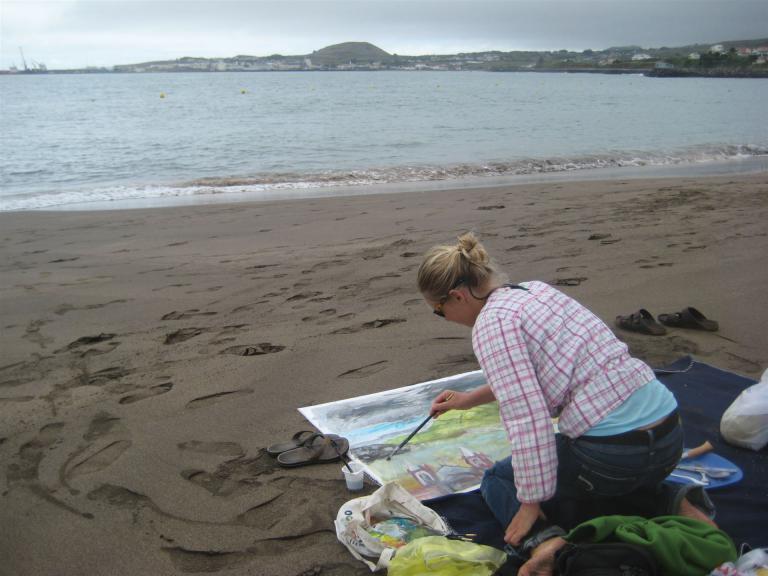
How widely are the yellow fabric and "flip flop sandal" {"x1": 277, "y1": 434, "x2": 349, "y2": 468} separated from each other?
2.57ft

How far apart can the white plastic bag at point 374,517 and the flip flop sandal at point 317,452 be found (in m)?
0.41

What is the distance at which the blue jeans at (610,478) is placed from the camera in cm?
193

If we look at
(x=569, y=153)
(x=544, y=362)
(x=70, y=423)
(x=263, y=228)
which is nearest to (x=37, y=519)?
(x=70, y=423)

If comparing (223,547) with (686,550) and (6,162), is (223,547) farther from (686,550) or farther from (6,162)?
(6,162)

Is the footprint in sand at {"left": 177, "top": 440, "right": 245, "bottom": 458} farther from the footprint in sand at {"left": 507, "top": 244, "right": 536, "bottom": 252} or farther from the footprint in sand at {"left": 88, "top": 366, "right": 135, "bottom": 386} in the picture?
the footprint in sand at {"left": 507, "top": 244, "right": 536, "bottom": 252}

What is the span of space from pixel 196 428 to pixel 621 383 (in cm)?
204

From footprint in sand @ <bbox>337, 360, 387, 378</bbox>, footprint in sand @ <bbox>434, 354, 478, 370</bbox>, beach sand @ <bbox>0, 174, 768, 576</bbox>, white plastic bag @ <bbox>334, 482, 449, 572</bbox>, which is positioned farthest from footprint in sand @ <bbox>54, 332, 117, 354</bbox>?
white plastic bag @ <bbox>334, 482, 449, 572</bbox>

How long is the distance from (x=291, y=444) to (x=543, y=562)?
138 centimetres

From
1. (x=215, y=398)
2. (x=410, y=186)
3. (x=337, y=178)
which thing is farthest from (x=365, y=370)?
(x=337, y=178)

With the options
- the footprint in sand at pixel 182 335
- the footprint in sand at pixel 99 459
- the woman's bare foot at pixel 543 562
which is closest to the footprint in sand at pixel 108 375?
the footprint in sand at pixel 182 335

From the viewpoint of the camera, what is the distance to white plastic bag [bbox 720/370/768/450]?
108 inches

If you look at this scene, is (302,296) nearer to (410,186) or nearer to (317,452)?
(317,452)

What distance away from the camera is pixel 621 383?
1920 millimetres

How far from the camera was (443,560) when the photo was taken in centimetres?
205
